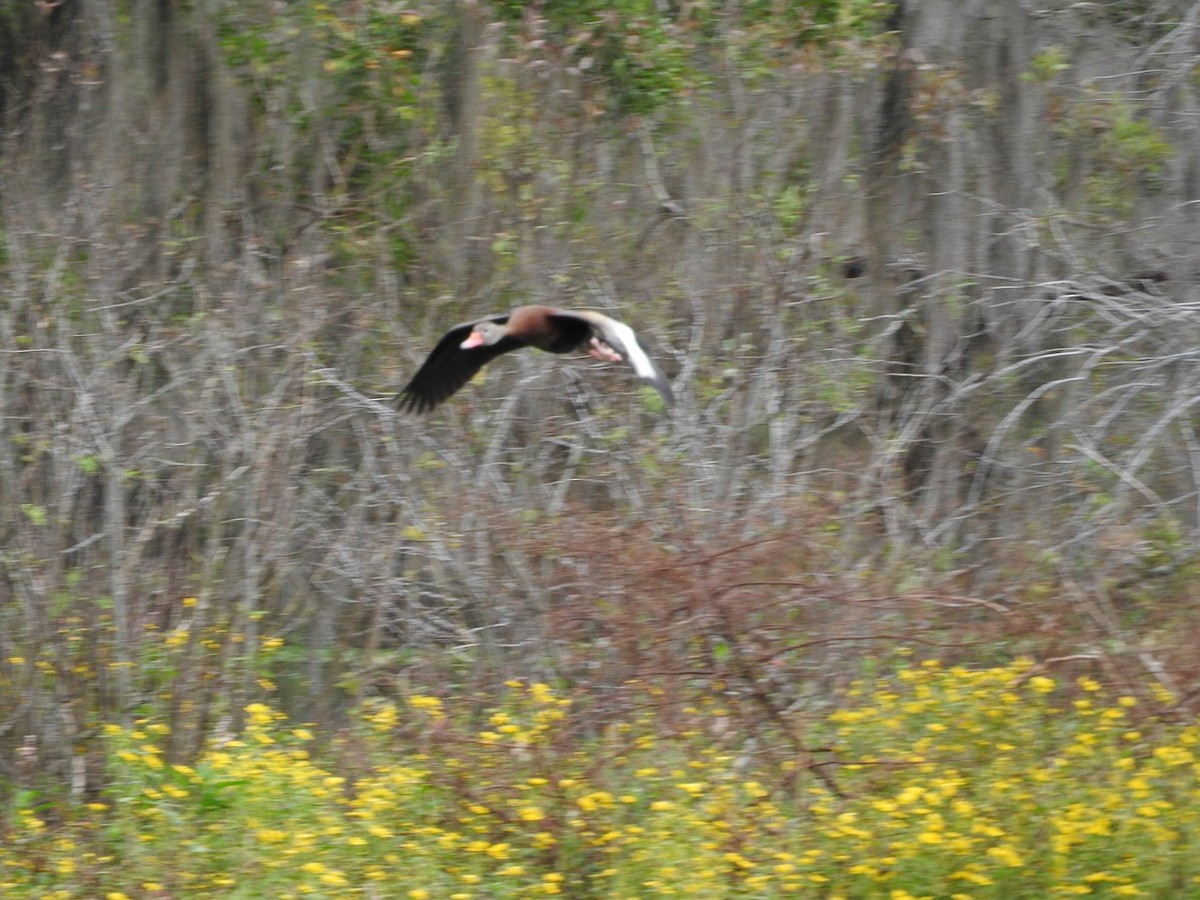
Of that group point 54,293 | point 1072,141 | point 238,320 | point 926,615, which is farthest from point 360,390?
point 1072,141

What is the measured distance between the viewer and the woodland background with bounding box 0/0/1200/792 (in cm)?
673

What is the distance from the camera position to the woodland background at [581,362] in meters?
6.73

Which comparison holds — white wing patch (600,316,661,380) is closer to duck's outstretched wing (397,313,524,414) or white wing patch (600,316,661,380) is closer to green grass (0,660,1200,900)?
duck's outstretched wing (397,313,524,414)

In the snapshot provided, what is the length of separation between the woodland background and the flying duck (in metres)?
0.61

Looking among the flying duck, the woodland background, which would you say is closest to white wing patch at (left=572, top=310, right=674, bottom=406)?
the flying duck

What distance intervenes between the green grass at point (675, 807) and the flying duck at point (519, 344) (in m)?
1.27

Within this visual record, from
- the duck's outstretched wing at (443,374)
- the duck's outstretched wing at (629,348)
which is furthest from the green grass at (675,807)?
the duck's outstretched wing at (443,374)

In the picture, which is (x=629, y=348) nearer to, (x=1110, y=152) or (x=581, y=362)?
(x=581, y=362)

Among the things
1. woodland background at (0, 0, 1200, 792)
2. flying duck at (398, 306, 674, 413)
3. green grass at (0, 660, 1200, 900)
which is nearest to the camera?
green grass at (0, 660, 1200, 900)

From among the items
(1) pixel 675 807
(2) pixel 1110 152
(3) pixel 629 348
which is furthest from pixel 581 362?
(2) pixel 1110 152

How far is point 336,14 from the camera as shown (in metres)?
8.77

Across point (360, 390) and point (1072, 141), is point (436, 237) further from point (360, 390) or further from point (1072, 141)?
point (1072, 141)

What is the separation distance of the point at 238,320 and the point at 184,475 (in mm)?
879

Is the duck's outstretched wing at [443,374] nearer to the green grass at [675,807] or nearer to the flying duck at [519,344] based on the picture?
the flying duck at [519,344]
